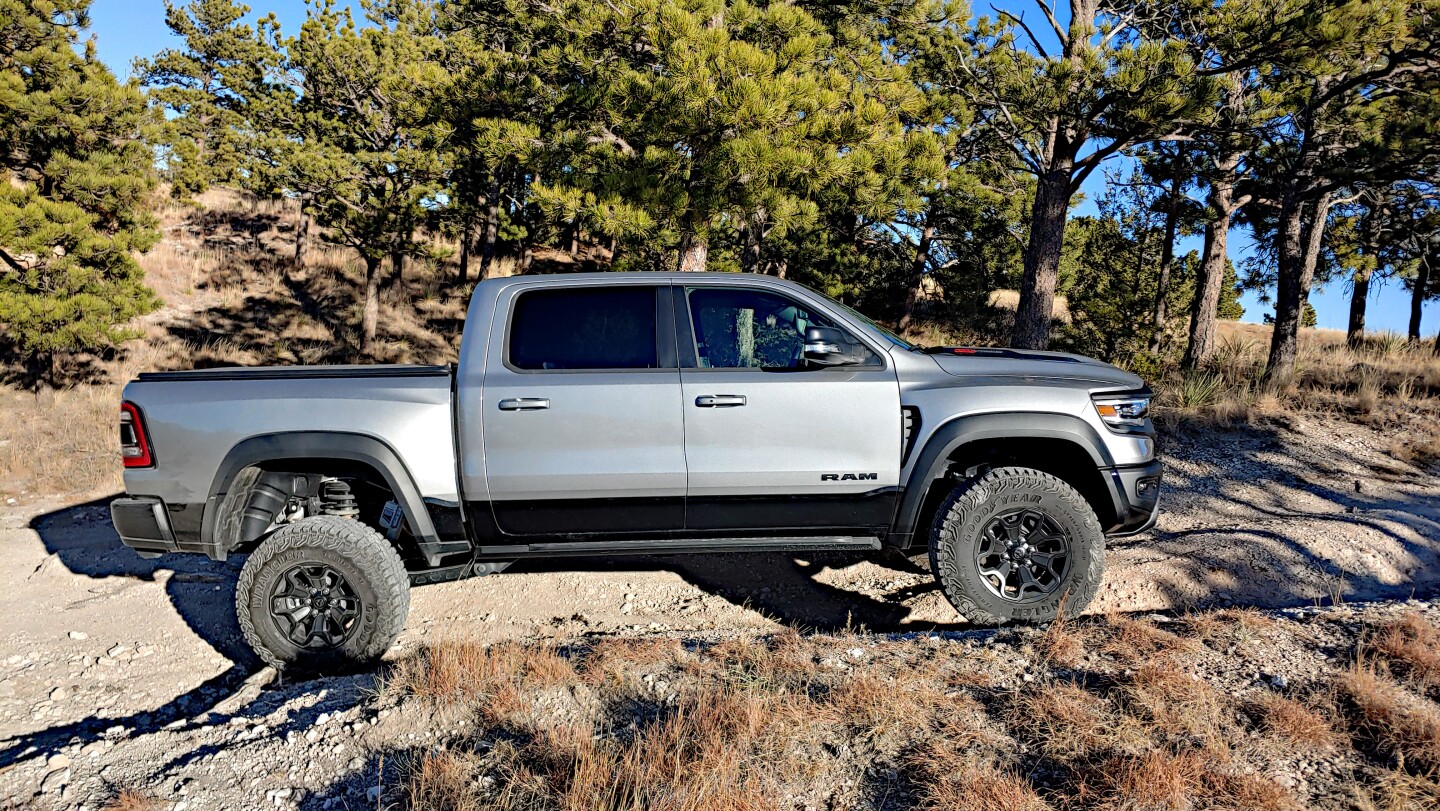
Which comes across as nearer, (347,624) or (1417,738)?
(1417,738)

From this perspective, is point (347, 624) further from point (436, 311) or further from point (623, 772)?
point (436, 311)

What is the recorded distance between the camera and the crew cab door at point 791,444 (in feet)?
12.4

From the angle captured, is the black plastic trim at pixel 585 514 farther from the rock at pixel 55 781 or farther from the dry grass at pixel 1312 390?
the dry grass at pixel 1312 390

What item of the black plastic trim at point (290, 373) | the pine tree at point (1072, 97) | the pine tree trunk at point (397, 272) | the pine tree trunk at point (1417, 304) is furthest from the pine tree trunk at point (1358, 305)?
the pine tree trunk at point (397, 272)

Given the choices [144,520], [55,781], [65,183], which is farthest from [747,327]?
[65,183]

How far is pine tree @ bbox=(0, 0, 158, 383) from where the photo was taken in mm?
10820

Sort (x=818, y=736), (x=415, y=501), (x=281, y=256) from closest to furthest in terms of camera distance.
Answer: (x=818, y=736), (x=415, y=501), (x=281, y=256)

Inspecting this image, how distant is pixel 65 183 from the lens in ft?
36.8

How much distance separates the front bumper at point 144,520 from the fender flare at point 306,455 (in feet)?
0.66

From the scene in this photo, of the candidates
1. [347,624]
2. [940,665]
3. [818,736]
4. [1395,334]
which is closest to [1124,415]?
[940,665]

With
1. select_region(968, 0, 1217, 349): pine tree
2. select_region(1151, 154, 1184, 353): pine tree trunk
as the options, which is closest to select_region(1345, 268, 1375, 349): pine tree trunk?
select_region(1151, 154, 1184, 353): pine tree trunk

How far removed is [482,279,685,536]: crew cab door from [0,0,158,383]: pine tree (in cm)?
1156

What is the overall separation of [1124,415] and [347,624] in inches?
168

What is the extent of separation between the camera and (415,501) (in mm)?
3697
